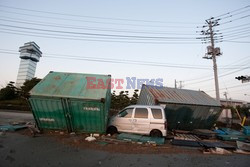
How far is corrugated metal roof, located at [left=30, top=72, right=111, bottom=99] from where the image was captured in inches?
253

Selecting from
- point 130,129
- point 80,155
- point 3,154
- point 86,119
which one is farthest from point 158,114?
point 3,154

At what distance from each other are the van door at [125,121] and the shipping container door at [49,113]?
2.86 metres

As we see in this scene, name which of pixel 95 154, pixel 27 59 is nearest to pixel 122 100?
pixel 95 154

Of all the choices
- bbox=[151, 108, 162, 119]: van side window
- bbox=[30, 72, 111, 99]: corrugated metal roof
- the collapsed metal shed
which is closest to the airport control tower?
bbox=[30, 72, 111, 99]: corrugated metal roof

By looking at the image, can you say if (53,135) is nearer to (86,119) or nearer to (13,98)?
(86,119)

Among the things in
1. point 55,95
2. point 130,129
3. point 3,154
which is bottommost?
point 3,154

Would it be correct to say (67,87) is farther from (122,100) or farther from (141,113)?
(122,100)

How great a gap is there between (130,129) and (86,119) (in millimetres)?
2529

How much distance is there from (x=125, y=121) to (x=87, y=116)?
2.19 meters

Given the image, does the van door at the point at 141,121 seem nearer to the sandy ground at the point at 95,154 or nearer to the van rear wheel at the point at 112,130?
the van rear wheel at the point at 112,130

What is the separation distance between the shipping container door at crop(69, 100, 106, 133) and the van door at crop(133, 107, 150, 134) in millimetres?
1814

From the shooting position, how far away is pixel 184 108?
32.5ft

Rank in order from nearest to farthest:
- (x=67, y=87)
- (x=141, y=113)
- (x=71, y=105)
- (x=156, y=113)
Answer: (x=71, y=105), (x=67, y=87), (x=156, y=113), (x=141, y=113)

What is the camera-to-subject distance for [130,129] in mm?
7371
